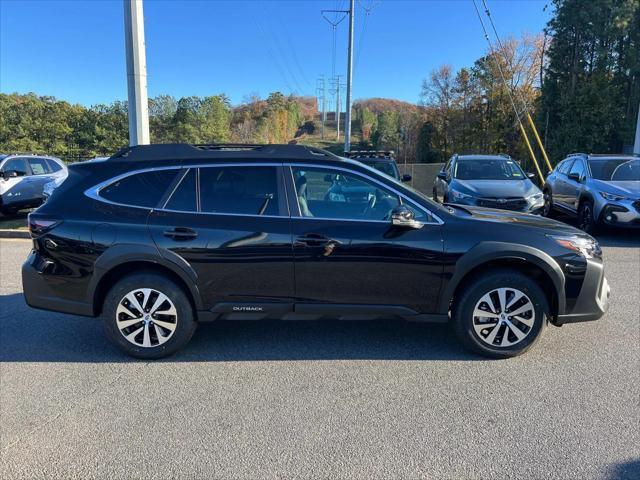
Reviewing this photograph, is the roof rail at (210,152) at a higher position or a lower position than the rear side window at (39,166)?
higher

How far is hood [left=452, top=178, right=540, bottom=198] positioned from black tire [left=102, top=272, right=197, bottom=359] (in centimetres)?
731

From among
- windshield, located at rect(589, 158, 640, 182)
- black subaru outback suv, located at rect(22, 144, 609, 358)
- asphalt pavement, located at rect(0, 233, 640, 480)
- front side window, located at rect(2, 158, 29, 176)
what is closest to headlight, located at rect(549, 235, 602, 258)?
black subaru outback suv, located at rect(22, 144, 609, 358)

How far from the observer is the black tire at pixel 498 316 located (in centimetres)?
387

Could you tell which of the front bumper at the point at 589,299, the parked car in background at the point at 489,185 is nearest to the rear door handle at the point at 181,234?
the front bumper at the point at 589,299

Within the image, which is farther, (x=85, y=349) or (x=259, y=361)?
(x=85, y=349)

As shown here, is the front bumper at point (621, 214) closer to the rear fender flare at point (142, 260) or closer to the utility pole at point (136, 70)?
the rear fender flare at point (142, 260)

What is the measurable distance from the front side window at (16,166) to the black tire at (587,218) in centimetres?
1374

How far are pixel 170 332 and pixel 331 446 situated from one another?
72.2 inches

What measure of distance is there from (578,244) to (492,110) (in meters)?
44.8

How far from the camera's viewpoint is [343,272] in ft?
Result: 12.7

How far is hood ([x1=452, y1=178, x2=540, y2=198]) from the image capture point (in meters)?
9.62

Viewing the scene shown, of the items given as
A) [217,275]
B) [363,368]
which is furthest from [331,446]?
[217,275]

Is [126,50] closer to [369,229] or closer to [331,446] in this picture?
[369,229]

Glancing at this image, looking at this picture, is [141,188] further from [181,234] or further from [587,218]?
[587,218]
